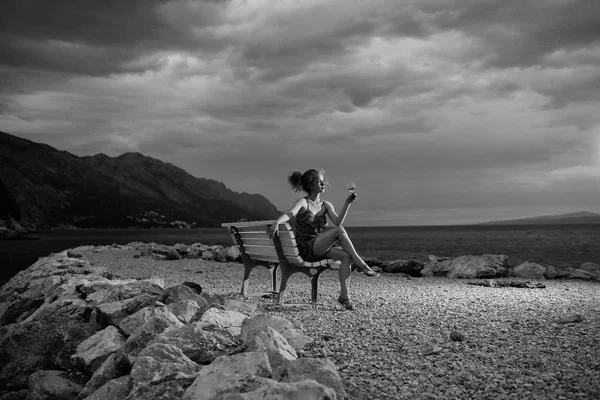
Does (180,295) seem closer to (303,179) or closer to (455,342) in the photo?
(303,179)

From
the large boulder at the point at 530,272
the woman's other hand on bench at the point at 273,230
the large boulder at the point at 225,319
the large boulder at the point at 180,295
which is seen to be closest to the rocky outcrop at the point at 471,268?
the large boulder at the point at 530,272

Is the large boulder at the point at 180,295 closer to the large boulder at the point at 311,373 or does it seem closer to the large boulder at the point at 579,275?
the large boulder at the point at 311,373

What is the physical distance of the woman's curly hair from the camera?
725 centimetres

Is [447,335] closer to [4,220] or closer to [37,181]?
[4,220]

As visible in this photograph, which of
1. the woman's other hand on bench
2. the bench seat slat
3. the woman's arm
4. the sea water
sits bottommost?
the sea water

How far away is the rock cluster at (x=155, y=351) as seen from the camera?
359 centimetres

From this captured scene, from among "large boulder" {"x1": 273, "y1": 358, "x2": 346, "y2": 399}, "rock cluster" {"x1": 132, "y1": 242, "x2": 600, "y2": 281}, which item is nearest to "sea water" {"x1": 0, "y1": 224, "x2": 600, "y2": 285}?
"rock cluster" {"x1": 132, "y1": 242, "x2": 600, "y2": 281}

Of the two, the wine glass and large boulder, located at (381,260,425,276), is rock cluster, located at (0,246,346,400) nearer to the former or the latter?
the wine glass

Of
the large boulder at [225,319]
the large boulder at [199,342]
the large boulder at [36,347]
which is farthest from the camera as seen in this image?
the large boulder at [36,347]

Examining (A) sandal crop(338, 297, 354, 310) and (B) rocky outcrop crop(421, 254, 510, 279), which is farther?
(B) rocky outcrop crop(421, 254, 510, 279)

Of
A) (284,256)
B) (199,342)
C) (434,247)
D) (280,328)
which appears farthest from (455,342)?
(434,247)

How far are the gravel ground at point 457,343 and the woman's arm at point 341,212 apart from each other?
1.19m

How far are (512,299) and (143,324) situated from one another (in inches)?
215

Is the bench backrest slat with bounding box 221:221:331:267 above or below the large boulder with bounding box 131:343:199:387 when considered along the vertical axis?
above
